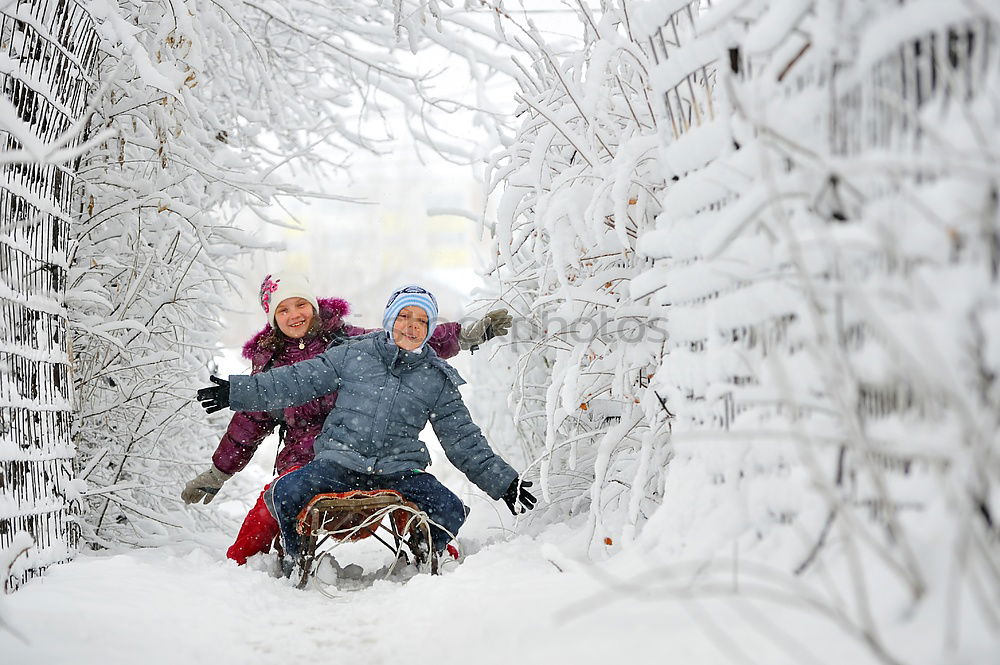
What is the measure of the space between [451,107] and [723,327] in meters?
3.23

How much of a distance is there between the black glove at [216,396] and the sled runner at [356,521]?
1.83ft

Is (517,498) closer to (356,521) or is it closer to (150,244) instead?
(356,521)

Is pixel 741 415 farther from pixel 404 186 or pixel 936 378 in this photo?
pixel 404 186

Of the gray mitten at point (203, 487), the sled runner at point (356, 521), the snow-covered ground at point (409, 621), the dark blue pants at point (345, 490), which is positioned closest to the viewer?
the snow-covered ground at point (409, 621)

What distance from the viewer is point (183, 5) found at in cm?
333

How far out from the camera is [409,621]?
7.59 ft

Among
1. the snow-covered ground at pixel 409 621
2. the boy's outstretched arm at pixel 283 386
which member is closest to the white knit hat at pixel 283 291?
the boy's outstretched arm at pixel 283 386

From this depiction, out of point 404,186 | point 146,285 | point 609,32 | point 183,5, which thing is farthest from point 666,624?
point 404,186

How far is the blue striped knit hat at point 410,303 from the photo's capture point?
3.65 metres

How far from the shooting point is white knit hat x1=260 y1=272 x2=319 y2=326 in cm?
428

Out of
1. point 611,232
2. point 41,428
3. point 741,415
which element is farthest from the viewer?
point 611,232

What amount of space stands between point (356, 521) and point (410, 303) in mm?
978

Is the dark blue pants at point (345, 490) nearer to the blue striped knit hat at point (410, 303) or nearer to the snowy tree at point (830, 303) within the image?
the blue striped knit hat at point (410, 303)

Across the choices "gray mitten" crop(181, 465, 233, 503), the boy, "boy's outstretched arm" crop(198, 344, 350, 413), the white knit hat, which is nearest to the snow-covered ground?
the boy
